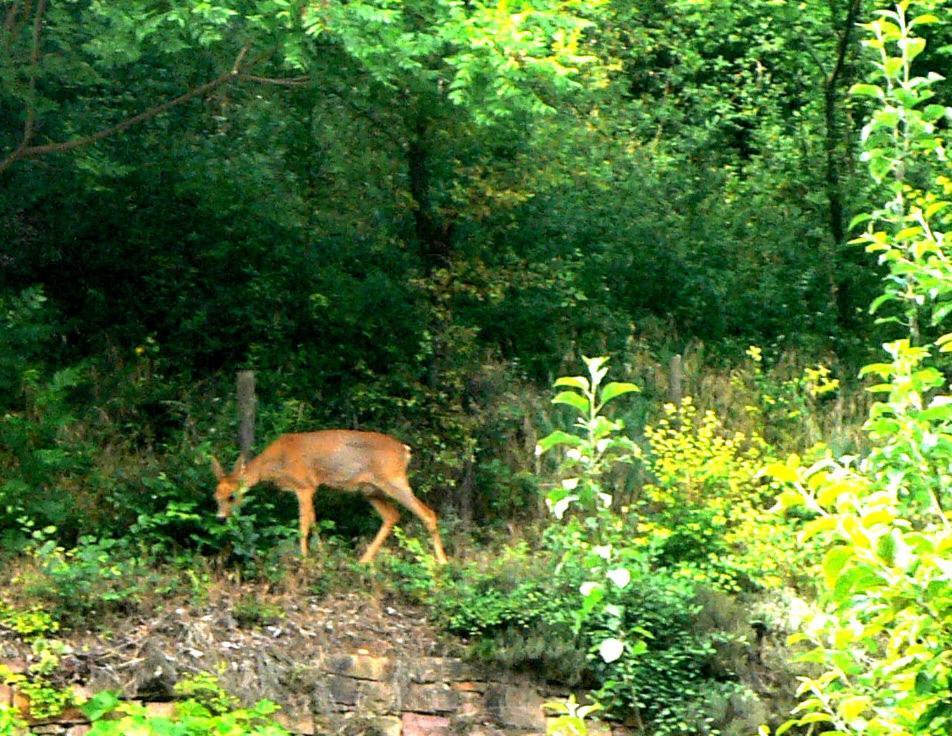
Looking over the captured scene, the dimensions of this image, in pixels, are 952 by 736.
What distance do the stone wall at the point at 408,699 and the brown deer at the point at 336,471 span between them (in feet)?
4.57

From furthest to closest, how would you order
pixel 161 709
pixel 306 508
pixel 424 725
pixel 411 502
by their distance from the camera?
pixel 411 502, pixel 306 508, pixel 424 725, pixel 161 709

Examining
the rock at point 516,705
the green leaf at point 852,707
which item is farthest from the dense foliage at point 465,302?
the green leaf at point 852,707

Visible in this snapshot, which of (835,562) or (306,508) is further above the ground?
(835,562)

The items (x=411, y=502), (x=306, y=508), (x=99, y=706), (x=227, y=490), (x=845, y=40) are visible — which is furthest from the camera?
(x=845, y=40)

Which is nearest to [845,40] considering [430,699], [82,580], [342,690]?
[430,699]

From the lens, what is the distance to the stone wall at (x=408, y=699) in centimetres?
1075

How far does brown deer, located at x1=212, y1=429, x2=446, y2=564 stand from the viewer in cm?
1246

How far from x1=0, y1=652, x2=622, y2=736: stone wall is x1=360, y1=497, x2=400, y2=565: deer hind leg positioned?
1.58 meters

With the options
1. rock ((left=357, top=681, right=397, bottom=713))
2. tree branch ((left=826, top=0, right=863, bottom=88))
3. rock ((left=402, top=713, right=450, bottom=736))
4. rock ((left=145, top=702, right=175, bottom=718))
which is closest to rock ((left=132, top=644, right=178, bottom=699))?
rock ((left=145, top=702, right=175, bottom=718))

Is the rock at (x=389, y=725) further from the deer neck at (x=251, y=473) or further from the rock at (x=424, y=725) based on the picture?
the deer neck at (x=251, y=473)

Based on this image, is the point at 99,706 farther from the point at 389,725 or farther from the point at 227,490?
the point at 227,490

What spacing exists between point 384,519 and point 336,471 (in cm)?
66

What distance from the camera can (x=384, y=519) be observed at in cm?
1307

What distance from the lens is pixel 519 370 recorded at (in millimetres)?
15672
